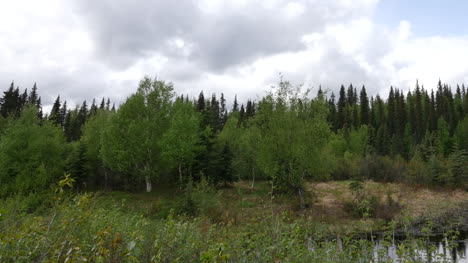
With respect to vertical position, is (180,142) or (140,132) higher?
(140,132)

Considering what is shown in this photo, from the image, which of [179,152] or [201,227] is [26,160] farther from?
[201,227]

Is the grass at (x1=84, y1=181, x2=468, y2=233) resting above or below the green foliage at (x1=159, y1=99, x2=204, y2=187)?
below

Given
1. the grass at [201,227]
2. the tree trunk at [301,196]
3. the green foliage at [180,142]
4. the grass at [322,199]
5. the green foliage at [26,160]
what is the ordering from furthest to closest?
1. the green foliage at [180,142]
2. the green foliage at [26,160]
3. the tree trunk at [301,196]
4. the grass at [322,199]
5. the grass at [201,227]

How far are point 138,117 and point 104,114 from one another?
39.8ft

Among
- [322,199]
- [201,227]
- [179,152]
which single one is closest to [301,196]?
[322,199]

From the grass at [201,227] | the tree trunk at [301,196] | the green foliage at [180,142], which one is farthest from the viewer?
the green foliage at [180,142]

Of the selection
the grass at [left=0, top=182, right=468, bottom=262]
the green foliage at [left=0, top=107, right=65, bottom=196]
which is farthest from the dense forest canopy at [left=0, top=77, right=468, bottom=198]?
the grass at [left=0, top=182, right=468, bottom=262]

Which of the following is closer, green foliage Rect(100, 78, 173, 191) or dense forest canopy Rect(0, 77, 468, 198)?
dense forest canopy Rect(0, 77, 468, 198)

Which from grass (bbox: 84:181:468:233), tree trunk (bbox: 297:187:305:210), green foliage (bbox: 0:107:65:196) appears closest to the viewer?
grass (bbox: 84:181:468:233)

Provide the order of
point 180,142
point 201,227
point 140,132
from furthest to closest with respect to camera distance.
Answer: point 140,132
point 180,142
point 201,227

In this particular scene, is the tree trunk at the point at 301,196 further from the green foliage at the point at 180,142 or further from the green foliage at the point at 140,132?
the green foliage at the point at 140,132

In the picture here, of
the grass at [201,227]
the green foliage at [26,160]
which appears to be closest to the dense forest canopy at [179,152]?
the green foliage at [26,160]

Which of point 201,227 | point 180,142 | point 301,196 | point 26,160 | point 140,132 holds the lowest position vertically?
point 301,196

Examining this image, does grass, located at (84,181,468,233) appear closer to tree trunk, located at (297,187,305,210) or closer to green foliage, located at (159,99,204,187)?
tree trunk, located at (297,187,305,210)
